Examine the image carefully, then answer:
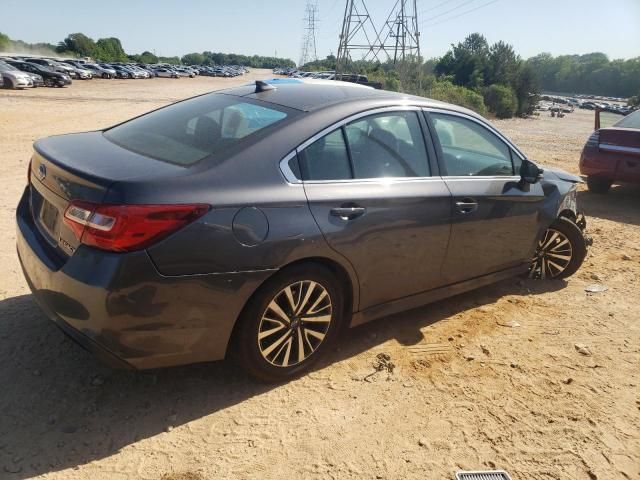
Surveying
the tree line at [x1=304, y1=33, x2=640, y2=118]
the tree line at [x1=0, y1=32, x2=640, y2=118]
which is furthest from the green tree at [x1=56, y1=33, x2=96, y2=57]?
the tree line at [x1=304, y1=33, x2=640, y2=118]

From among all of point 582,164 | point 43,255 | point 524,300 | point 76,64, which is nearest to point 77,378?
point 43,255

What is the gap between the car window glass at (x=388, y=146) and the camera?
10.5ft

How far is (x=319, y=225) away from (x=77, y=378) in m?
1.66

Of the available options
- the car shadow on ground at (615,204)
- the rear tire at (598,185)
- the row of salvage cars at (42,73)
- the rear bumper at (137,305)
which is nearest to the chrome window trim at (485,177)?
the rear bumper at (137,305)

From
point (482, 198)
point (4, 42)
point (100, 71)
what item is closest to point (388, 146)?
point (482, 198)

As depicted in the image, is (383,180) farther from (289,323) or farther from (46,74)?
(46,74)

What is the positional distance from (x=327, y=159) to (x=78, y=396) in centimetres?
193

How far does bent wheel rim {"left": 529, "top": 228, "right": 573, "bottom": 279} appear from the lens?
480 cm

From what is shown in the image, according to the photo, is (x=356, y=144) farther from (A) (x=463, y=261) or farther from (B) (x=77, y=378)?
(B) (x=77, y=378)

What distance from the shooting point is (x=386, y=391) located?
3.13 meters

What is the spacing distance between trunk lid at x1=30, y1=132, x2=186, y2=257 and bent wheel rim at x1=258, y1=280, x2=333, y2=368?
90 cm

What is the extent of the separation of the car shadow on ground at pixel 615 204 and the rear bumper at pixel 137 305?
22.7ft

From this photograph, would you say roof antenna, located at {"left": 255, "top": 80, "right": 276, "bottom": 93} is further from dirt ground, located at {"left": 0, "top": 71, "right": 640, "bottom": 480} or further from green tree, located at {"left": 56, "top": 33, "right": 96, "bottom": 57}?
green tree, located at {"left": 56, "top": 33, "right": 96, "bottom": 57}

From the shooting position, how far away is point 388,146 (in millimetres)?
3393
